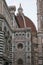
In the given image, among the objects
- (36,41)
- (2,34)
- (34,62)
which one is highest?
(2,34)

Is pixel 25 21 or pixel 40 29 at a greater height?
pixel 25 21

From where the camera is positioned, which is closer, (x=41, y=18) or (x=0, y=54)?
(x=0, y=54)

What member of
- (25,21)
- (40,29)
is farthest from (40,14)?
(25,21)

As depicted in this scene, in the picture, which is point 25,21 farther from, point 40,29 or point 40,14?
point 40,29

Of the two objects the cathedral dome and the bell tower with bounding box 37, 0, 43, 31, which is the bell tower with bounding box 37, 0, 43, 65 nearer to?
the bell tower with bounding box 37, 0, 43, 31

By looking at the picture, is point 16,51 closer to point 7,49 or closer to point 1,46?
point 7,49

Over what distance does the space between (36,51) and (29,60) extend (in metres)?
5.22

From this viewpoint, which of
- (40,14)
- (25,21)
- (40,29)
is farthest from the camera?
(25,21)

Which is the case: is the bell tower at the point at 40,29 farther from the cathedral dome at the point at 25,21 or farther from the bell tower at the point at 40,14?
the cathedral dome at the point at 25,21

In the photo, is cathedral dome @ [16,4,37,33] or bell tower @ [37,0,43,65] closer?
bell tower @ [37,0,43,65]

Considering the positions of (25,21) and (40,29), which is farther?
(25,21)

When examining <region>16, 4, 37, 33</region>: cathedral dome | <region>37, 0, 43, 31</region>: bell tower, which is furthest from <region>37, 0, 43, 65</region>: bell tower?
<region>16, 4, 37, 33</region>: cathedral dome

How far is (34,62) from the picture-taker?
39.8m

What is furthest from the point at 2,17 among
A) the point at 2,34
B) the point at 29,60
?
the point at 29,60
